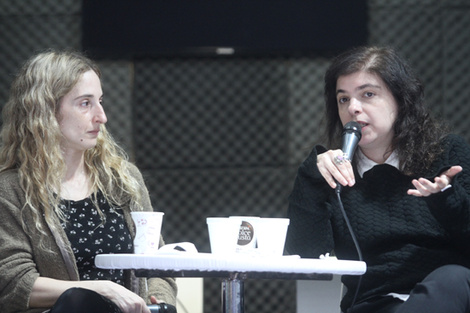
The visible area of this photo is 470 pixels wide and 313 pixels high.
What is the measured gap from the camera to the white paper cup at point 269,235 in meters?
1.81

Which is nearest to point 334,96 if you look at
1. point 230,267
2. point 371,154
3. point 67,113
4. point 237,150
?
point 371,154

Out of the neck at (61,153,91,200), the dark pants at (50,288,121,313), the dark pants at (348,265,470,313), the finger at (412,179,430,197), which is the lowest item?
the dark pants at (50,288,121,313)

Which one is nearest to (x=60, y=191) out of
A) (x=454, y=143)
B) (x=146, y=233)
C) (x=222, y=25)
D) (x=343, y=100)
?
(x=146, y=233)

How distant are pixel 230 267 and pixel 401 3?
272cm

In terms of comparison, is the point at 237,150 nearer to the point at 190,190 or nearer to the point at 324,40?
the point at 190,190

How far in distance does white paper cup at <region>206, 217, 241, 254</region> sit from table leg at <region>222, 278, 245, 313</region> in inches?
3.5

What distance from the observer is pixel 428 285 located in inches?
69.4

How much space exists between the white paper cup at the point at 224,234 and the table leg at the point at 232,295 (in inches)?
3.5

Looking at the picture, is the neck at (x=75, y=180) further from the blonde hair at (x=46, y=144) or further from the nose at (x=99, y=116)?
the nose at (x=99, y=116)

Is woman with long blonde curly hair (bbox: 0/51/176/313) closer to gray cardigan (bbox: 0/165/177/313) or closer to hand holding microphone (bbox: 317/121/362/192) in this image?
gray cardigan (bbox: 0/165/177/313)

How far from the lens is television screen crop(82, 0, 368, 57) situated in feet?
12.0

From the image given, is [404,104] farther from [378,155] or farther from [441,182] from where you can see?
[441,182]

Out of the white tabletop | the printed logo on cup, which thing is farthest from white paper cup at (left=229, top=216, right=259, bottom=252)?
the white tabletop

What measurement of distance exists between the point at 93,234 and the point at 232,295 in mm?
535
